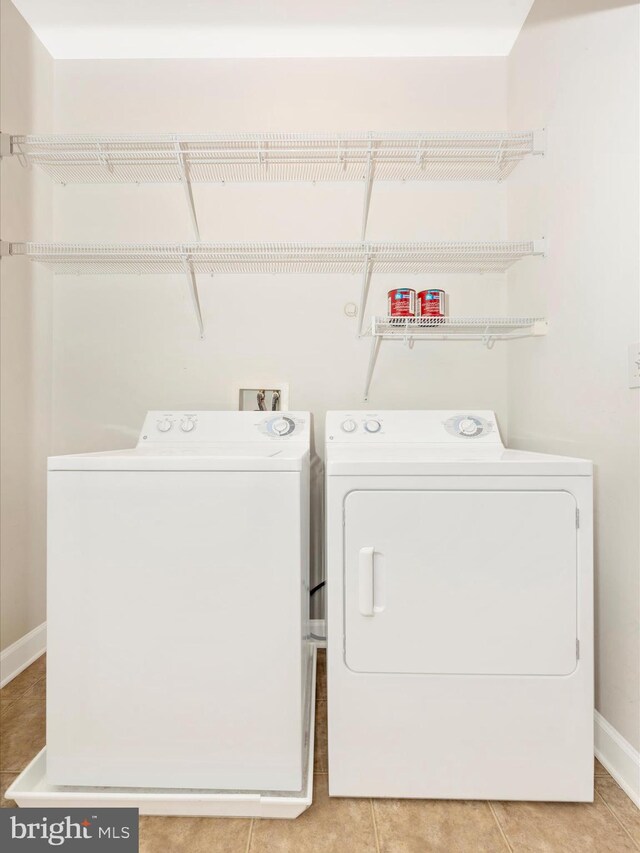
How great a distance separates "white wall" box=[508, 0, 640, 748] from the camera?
126 cm

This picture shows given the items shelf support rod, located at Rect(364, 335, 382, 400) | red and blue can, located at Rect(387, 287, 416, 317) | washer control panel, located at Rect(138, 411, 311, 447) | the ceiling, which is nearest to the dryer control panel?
washer control panel, located at Rect(138, 411, 311, 447)

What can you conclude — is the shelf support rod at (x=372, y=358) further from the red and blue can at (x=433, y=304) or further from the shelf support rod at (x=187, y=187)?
the shelf support rod at (x=187, y=187)

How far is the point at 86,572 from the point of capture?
118cm

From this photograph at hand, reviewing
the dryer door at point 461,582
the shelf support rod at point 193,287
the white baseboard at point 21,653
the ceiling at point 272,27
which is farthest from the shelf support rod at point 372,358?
the white baseboard at point 21,653

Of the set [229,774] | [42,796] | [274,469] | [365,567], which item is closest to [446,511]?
[365,567]

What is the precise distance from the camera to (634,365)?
1.24 m

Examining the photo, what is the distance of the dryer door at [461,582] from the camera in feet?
3.86

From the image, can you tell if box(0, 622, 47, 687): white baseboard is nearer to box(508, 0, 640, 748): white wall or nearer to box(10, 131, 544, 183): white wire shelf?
box(10, 131, 544, 183): white wire shelf

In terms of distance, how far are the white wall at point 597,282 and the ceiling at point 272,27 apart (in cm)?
26

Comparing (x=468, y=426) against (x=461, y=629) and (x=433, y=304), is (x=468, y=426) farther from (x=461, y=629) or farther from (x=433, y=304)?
(x=461, y=629)

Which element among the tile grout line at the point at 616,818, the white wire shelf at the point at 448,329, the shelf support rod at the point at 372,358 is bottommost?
the tile grout line at the point at 616,818

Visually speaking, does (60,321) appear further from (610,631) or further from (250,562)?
(610,631)

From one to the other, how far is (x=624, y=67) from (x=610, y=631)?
1.58m

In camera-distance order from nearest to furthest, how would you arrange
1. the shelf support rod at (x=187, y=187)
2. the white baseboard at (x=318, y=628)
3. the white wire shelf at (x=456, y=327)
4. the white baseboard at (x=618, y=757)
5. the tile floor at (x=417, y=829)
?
1. the tile floor at (x=417, y=829)
2. the white baseboard at (x=618, y=757)
3. the white wire shelf at (x=456, y=327)
4. the shelf support rod at (x=187, y=187)
5. the white baseboard at (x=318, y=628)
